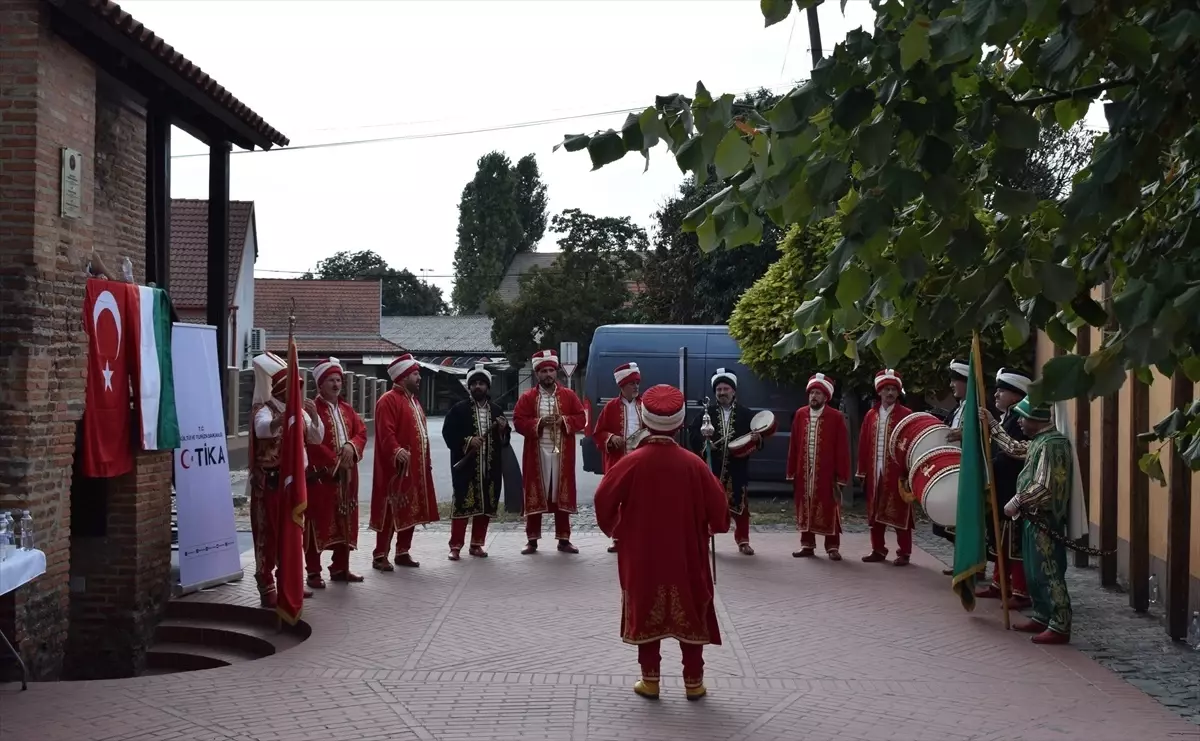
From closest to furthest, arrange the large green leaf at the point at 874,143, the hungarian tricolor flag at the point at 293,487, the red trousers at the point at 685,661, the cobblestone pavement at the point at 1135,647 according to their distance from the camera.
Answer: the large green leaf at the point at 874,143, the red trousers at the point at 685,661, the cobblestone pavement at the point at 1135,647, the hungarian tricolor flag at the point at 293,487

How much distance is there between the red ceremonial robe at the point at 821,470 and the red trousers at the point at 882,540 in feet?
1.26

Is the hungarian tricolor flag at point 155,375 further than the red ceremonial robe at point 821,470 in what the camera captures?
No

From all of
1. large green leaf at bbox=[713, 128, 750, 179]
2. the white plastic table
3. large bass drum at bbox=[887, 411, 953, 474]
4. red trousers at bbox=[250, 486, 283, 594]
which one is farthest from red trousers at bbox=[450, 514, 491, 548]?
large green leaf at bbox=[713, 128, 750, 179]

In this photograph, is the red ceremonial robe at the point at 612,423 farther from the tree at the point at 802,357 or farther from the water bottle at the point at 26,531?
the water bottle at the point at 26,531

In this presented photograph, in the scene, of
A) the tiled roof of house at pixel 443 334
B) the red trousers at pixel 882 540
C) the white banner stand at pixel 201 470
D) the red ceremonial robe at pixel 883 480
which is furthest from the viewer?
the tiled roof of house at pixel 443 334

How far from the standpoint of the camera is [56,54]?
8.40 meters

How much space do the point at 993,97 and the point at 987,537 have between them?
24.7ft

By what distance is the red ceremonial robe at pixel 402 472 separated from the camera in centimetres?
1195

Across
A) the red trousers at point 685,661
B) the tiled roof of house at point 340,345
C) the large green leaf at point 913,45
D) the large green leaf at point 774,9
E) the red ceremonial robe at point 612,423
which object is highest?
the tiled roof of house at point 340,345

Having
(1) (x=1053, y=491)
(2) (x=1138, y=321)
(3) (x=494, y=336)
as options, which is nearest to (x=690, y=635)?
(1) (x=1053, y=491)

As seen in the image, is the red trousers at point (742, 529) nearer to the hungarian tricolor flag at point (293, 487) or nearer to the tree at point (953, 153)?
the hungarian tricolor flag at point (293, 487)

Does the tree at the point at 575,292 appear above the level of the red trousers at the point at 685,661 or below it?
above

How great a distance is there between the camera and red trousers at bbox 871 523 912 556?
12.4 m

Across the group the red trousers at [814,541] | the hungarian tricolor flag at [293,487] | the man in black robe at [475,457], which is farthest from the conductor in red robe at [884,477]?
the hungarian tricolor flag at [293,487]
